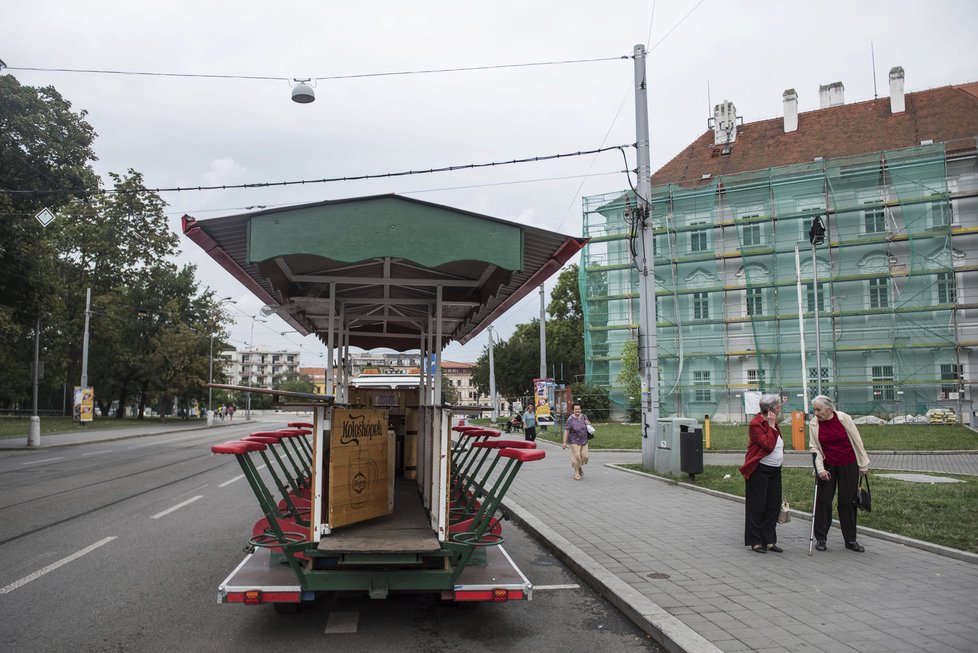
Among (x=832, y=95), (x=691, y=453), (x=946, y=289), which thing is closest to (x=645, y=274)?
(x=691, y=453)

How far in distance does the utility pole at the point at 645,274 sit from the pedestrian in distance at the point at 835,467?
747cm

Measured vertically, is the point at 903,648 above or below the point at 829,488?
below

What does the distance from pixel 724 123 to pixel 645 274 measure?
131 ft

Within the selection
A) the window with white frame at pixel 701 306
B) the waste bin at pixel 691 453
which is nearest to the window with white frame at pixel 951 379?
the window with white frame at pixel 701 306

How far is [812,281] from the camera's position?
40125mm

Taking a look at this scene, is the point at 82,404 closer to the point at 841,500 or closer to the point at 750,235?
the point at 750,235

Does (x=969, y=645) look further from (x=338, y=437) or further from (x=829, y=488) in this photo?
(x=338, y=437)

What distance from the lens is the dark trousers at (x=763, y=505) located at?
7.34 meters

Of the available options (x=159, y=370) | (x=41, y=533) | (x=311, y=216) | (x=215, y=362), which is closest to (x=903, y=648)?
(x=311, y=216)

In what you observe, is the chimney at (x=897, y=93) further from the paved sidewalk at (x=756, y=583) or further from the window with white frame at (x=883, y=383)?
the paved sidewalk at (x=756, y=583)

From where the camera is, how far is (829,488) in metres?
7.35

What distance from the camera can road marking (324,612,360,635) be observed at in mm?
5035

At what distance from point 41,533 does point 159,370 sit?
175 feet

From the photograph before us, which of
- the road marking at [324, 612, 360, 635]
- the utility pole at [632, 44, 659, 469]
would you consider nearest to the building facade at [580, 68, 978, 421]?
the utility pole at [632, 44, 659, 469]
